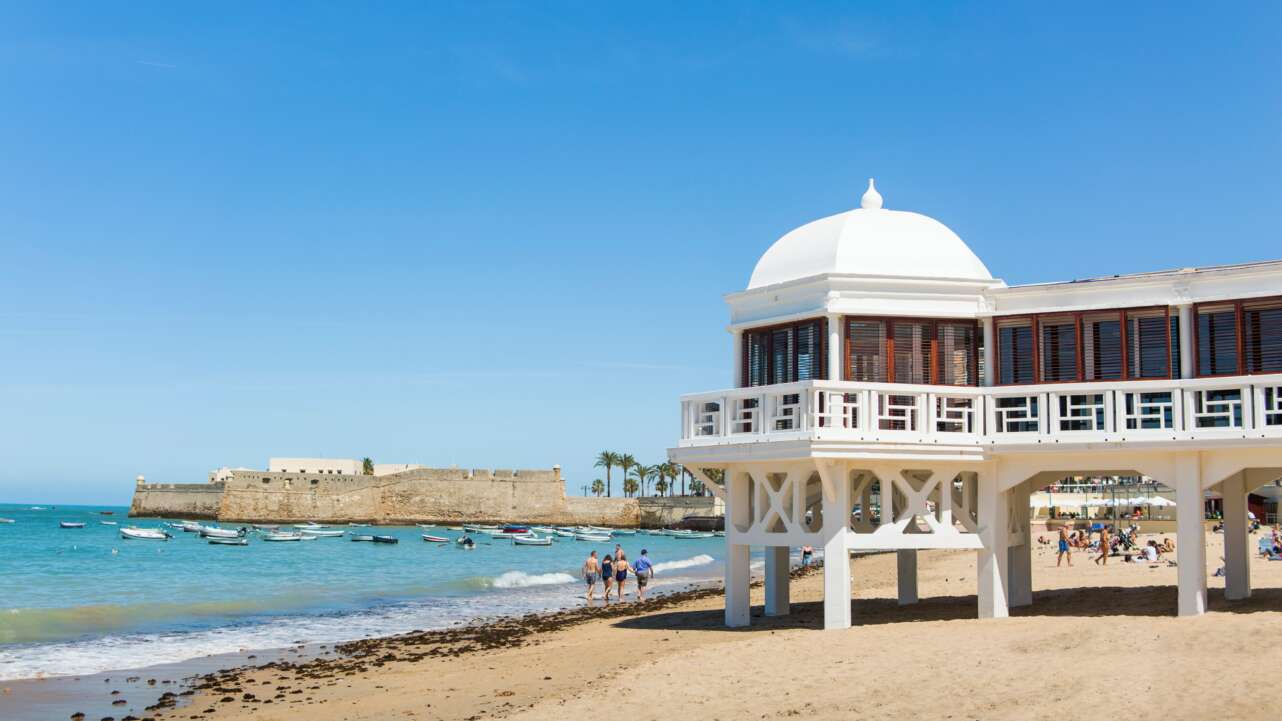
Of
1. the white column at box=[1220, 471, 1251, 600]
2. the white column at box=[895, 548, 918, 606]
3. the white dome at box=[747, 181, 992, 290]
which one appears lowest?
the white column at box=[895, 548, 918, 606]

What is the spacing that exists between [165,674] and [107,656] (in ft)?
12.4

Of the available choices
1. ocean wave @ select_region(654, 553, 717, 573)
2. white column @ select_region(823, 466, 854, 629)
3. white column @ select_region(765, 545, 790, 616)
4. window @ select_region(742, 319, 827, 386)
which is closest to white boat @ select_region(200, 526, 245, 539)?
ocean wave @ select_region(654, 553, 717, 573)

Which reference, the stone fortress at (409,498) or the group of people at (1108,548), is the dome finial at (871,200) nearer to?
the group of people at (1108,548)

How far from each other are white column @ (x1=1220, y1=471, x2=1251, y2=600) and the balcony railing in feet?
12.8

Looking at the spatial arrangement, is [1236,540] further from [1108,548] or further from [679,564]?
[679,564]

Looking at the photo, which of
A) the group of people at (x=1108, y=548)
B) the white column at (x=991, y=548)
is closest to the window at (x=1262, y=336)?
the white column at (x=991, y=548)

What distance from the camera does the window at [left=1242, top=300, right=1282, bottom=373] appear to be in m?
16.9

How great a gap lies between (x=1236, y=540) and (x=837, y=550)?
24.9 ft

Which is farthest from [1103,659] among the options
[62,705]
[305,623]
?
[305,623]

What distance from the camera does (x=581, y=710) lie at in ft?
47.0

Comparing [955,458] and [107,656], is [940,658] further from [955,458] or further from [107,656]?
[107,656]

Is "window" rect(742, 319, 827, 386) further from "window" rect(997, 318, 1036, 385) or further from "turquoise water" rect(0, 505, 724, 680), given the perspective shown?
"turquoise water" rect(0, 505, 724, 680)

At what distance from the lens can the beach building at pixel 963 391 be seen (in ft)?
55.7

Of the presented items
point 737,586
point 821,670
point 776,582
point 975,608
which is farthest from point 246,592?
point 821,670
